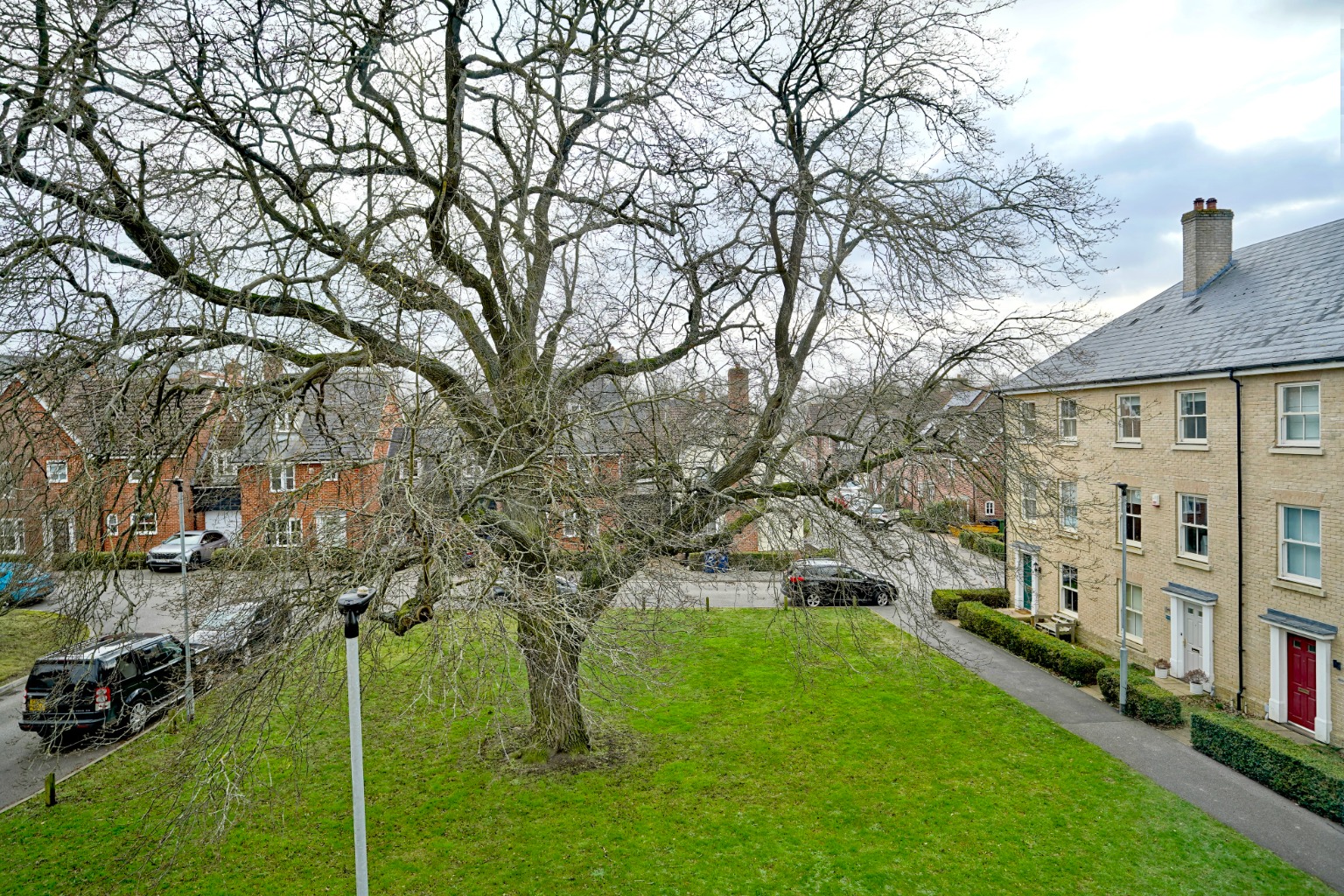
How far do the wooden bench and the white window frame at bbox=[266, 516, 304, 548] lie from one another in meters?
20.2

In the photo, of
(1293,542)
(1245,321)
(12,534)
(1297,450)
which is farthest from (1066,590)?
→ (12,534)

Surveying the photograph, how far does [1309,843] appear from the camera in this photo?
34.1 ft

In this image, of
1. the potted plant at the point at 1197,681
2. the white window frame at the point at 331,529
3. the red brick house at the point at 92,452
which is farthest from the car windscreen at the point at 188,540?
the potted plant at the point at 1197,681

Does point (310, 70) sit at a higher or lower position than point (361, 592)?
higher

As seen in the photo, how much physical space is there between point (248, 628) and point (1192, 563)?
18.8 meters

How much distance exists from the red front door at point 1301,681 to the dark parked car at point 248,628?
17649 millimetres

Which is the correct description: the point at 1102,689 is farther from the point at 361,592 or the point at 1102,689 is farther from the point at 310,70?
the point at 310,70

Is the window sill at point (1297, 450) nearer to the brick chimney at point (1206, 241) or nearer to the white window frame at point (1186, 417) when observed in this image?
the white window frame at point (1186, 417)

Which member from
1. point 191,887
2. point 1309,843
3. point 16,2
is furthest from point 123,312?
point 1309,843

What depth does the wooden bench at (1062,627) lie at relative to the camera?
2114 cm

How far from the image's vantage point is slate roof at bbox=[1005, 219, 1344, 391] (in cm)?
1469

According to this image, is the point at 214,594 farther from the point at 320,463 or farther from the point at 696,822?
the point at 696,822

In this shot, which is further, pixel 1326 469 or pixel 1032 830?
pixel 1326 469

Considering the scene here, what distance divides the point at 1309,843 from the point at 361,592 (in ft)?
42.8
